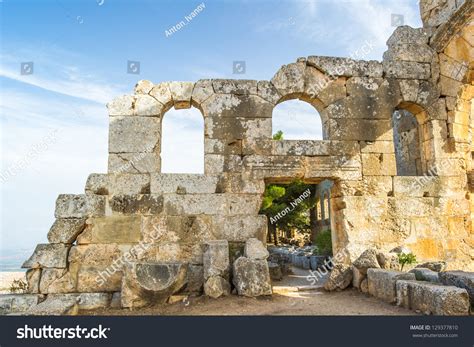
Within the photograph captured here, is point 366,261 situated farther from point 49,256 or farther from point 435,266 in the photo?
point 49,256

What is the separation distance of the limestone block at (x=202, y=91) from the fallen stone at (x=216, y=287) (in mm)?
3387

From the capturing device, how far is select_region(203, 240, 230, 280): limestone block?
20.2ft

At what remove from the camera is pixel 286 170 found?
285 inches

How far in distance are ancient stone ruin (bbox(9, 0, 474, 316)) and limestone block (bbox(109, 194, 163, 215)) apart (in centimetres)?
2

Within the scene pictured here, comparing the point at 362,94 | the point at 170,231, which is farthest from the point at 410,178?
the point at 170,231

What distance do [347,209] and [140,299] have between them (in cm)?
410

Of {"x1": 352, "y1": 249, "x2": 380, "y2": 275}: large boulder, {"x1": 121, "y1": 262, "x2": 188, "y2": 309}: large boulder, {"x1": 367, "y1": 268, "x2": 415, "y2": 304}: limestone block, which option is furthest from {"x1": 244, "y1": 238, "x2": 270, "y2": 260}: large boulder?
{"x1": 367, "y1": 268, "x2": 415, "y2": 304}: limestone block

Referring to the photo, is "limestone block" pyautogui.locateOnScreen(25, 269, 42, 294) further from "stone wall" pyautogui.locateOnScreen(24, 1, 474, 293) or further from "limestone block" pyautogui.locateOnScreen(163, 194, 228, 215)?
"limestone block" pyautogui.locateOnScreen(163, 194, 228, 215)

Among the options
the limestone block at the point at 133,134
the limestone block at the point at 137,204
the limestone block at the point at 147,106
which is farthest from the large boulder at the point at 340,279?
the limestone block at the point at 147,106

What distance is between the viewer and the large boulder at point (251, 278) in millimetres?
5934

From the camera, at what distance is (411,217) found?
7.55 meters

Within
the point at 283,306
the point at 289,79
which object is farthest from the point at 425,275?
the point at 289,79

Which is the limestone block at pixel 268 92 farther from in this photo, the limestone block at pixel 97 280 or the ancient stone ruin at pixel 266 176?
the limestone block at pixel 97 280

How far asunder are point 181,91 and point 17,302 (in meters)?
4.62
